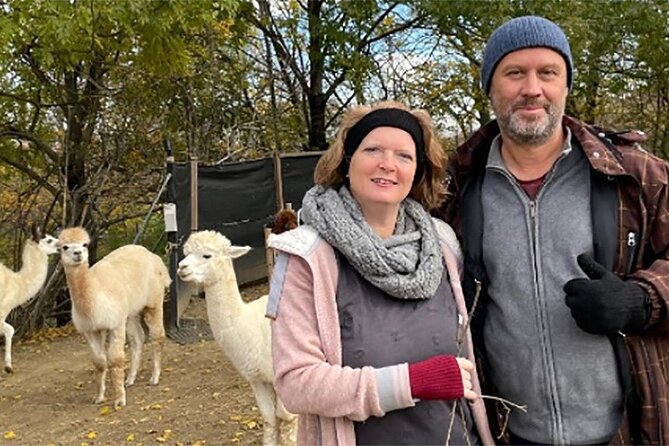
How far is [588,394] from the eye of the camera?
1.79 m

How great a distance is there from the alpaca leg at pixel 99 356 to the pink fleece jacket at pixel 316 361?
15.6 feet

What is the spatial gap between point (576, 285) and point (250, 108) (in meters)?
10.8

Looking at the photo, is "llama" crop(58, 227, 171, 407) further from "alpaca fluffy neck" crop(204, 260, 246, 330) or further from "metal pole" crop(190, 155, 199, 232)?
"alpaca fluffy neck" crop(204, 260, 246, 330)

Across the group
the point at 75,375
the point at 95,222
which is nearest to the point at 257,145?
the point at 95,222

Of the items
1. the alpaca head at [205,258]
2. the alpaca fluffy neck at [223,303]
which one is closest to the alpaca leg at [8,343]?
the alpaca head at [205,258]

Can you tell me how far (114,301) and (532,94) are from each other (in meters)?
4.91

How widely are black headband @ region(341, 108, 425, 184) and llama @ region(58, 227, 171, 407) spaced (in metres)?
4.53

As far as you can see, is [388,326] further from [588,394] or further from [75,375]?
[75,375]

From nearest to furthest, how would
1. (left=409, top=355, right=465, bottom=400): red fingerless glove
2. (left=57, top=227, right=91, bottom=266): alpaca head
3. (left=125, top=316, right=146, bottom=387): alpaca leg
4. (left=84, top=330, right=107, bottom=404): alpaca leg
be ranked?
(left=409, top=355, right=465, bottom=400): red fingerless glove < (left=57, top=227, right=91, bottom=266): alpaca head < (left=84, top=330, right=107, bottom=404): alpaca leg < (left=125, top=316, right=146, bottom=387): alpaca leg

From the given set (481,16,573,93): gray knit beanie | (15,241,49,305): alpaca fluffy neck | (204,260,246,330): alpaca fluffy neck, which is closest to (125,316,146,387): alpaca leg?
(15,241,49,305): alpaca fluffy neck

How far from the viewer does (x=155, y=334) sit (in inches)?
264

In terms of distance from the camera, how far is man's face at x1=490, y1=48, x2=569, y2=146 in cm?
187

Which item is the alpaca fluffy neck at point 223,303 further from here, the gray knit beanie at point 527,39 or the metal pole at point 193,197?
the metal pole at point 193,197

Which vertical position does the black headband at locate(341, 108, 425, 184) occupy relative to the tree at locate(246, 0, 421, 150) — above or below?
below
